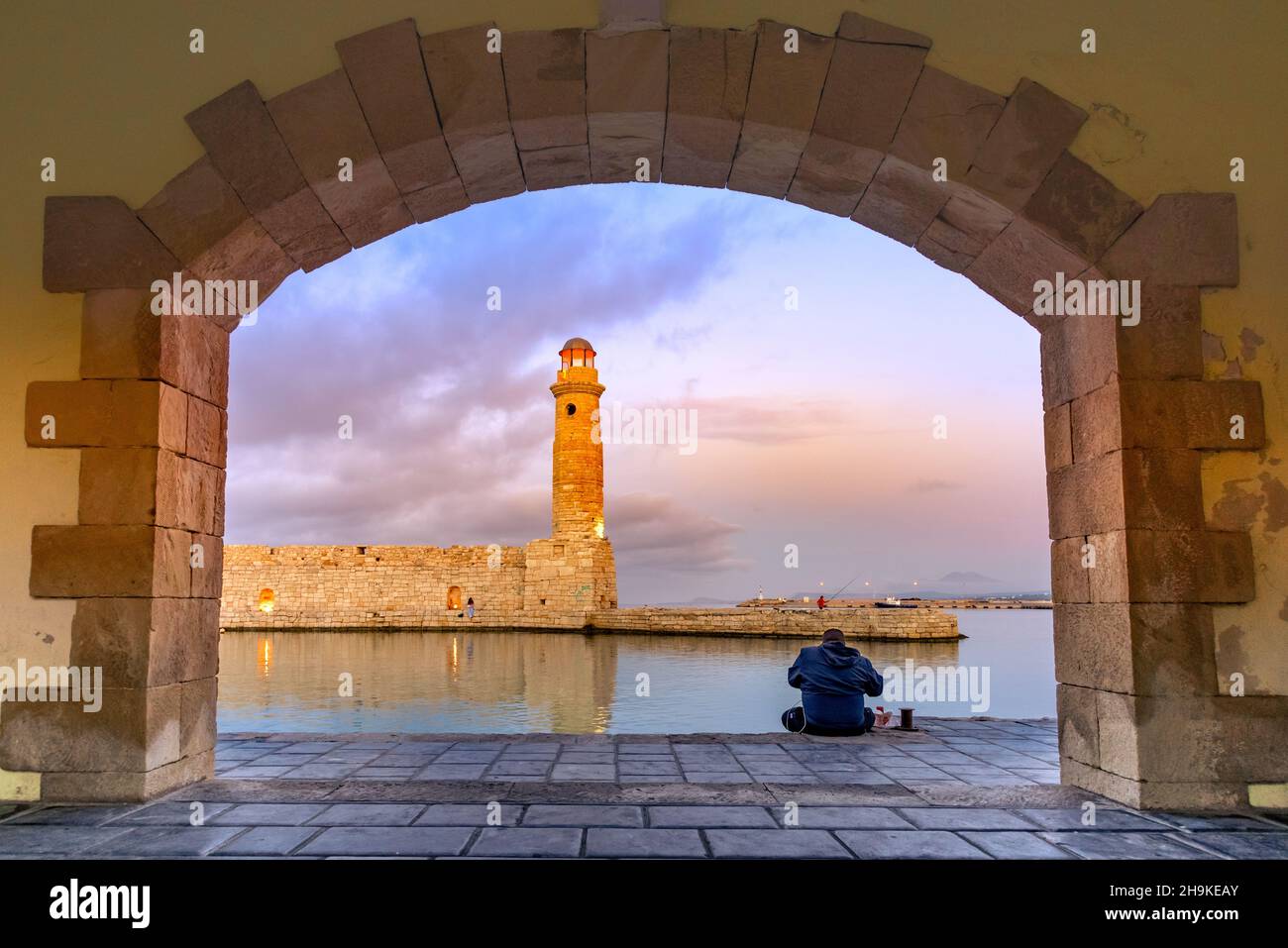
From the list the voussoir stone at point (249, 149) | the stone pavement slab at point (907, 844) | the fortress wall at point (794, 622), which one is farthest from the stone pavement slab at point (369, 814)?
the fortress wall at point (794, 622)

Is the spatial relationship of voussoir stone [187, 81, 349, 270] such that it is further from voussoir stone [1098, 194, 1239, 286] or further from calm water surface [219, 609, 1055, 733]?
calm water surface [219, 609, 1055, 733]

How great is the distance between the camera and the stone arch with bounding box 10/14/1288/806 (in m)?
3.41

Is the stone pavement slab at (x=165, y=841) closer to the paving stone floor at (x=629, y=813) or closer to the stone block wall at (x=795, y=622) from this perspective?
the paving stone floor at (x=629, y=813)

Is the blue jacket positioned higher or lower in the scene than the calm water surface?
higher

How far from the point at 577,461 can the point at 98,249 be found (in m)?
20.8

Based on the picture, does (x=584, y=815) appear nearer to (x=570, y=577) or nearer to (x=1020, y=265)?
(x=1020, y=265)

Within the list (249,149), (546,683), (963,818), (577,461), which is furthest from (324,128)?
(577,461)

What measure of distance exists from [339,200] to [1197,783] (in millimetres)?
4487

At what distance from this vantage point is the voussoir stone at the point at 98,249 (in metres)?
3.65

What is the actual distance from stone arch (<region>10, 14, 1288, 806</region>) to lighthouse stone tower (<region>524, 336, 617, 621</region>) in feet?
66.6

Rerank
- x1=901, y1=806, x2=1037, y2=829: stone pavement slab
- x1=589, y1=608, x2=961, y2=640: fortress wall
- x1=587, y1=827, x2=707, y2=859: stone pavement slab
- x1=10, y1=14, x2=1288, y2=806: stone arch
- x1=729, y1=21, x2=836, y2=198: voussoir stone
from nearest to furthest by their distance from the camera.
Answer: x1=587, y1=827, x2=707, y2=859: stone pavement slab < x1=901, y1=806, x2=1037, y2=829: stone pavement slab < x1=10, y1=14, x2=1288, y2=806: stone arch < x1=729, y1=21, x2=836, y2=198: voussoir stone < x1=589, y1=608, x2=961, y2=640: fortress wall

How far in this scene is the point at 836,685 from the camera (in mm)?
5473

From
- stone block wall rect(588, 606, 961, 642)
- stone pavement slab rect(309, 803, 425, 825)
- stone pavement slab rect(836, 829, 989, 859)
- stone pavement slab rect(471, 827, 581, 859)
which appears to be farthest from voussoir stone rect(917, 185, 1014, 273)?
stone block wall rect(588, 606, 961, 642)
